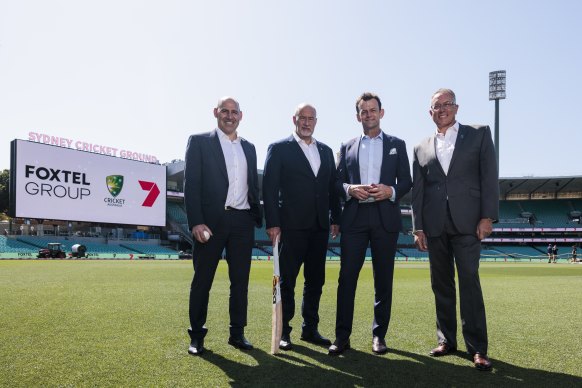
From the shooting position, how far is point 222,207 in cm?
418

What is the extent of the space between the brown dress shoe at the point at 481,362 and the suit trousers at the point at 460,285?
0.11 m

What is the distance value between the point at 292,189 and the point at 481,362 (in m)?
2.09

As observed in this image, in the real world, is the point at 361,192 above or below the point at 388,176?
below

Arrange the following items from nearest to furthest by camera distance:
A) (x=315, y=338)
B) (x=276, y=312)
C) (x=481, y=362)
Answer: (x=481, y=362), (x=276, y=312), (x=315, y=338)

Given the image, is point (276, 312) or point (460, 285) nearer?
point (460, 285)

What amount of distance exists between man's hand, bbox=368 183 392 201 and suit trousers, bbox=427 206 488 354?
523 millimetres

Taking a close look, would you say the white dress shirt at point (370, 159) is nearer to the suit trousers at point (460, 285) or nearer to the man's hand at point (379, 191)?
the man's hand at point (379, 191)

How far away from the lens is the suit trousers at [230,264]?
4117mm

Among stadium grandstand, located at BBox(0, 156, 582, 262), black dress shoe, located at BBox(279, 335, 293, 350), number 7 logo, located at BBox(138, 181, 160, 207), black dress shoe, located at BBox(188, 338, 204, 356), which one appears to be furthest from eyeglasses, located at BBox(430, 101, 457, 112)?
stadium grandstand, located at BBox(0, 156, 582, 262)

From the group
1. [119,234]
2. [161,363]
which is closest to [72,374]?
[161,363]

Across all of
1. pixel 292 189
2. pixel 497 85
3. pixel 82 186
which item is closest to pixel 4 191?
pixel 82 186

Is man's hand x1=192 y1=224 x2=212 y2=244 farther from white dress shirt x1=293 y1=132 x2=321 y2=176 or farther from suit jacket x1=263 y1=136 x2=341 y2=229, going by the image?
white dress shirt x1=293 y1=132 x2=321 y2=176

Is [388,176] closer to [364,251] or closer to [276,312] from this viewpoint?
[364,251]

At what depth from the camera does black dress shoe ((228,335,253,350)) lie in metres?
3.99
